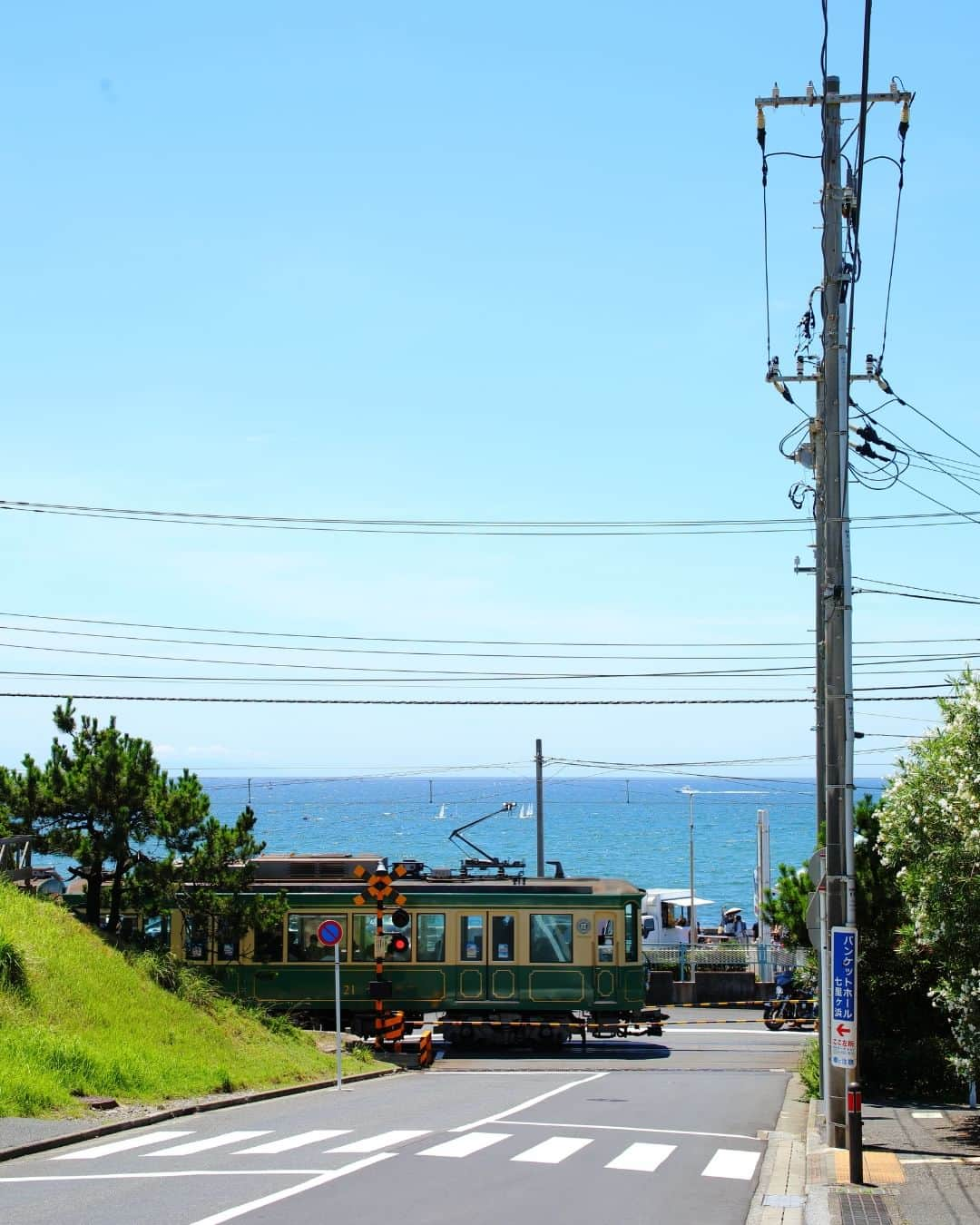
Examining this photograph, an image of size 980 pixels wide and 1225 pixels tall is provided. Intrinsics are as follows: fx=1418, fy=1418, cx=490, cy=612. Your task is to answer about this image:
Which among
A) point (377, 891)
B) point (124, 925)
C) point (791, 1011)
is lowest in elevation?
point (791, 1011)

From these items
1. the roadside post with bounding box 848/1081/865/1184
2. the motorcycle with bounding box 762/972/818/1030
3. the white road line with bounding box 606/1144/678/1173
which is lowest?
the motorcycle with bounding box 762/972/818/1030

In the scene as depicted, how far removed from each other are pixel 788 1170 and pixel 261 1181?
17.7 feet

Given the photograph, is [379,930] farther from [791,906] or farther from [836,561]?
[836,561]

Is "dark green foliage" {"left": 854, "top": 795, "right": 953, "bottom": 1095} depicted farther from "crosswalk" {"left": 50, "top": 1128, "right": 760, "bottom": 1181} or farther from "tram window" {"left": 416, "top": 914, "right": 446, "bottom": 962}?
"tram window" {"left": 416, "top": 914, "right": 446, "bottom": 962}

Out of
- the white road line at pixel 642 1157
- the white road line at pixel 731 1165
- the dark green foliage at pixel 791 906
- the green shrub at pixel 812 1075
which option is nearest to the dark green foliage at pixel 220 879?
Result: the dark green foliage at pixel 791 906

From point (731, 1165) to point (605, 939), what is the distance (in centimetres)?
1459

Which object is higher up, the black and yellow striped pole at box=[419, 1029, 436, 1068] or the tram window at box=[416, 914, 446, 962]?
the tram window at box=[416, 914, 446, 962]

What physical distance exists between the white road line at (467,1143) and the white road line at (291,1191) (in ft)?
1.86

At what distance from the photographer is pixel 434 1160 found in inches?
557

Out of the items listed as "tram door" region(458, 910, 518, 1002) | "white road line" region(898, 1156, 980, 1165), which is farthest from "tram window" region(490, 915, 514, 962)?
"white road line" region(898, 1156, 980, 1165)

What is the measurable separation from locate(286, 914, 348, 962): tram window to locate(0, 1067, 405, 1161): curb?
4.46 metres

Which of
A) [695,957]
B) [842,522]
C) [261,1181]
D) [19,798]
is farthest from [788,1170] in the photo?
[695,957]

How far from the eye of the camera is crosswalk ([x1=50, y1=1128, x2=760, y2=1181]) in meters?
14.4

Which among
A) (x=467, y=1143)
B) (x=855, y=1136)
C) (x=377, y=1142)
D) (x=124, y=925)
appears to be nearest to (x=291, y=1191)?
(x=377, y=1142)
